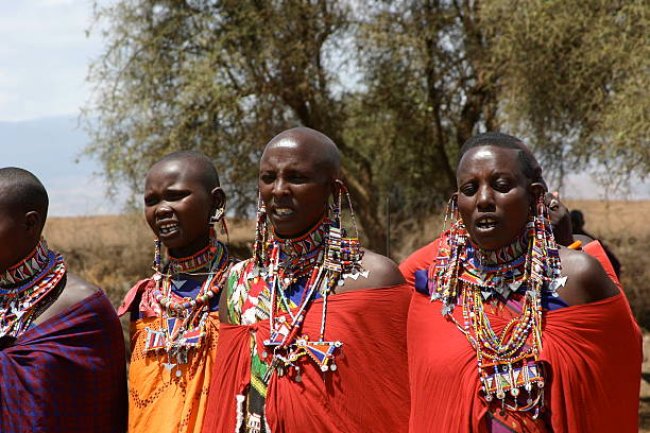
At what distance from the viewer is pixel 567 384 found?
3.08 meters

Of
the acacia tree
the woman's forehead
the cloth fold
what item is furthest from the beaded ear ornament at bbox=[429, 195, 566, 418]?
the acacia tree

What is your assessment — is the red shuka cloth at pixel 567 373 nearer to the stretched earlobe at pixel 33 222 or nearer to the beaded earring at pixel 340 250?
the beaded earring at pixel 340 250

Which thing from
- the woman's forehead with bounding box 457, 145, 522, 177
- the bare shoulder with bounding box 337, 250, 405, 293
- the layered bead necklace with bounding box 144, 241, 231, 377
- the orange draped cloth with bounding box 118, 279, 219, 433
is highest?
the woman's forehead with bounding box 457, 145, 522, 177

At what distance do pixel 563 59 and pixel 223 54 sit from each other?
418 centimetres

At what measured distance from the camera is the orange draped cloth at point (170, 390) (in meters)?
3.93

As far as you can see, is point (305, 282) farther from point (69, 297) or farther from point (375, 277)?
point (69, 297)

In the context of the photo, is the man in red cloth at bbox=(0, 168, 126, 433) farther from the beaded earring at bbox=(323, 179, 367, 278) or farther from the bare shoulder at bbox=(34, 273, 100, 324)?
the beaded earring at bbox=(323, 179, 367, 278)

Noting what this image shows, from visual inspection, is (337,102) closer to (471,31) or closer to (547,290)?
(471,31)

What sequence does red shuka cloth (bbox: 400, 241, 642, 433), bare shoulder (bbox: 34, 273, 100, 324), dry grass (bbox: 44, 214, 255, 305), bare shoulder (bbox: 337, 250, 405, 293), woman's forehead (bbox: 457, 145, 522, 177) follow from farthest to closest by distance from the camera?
1. dry grass (bbox: 44, 214, 255, 305)
2. bare shoulder (bbox: 34, 273, 100, 324)
3. bare shoulder (bbox: 337, 250, 405, 293)
4. woman's forehead (bbox: 457, 145, 522, 177)
5. red shuka cloth (bbox: 400, 241, 642, 433)

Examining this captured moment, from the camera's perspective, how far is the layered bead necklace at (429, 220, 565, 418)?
3.13 m

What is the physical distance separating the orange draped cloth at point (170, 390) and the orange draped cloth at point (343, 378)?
0.36 m

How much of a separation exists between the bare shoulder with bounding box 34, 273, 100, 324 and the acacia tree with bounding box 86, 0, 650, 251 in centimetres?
788

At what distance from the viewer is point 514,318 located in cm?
321

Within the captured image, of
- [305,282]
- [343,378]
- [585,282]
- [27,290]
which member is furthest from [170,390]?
[585,282]
